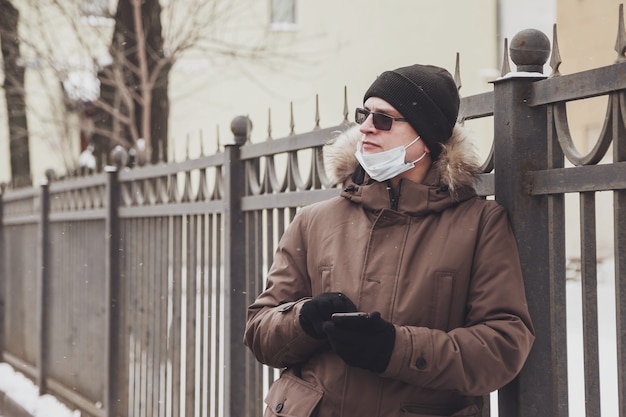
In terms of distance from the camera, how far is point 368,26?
23.1m

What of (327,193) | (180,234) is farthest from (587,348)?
(180,234)

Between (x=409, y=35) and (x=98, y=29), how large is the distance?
31.5ft

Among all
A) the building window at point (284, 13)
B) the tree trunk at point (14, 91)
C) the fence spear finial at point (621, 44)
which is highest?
the building window at point (284, 13)

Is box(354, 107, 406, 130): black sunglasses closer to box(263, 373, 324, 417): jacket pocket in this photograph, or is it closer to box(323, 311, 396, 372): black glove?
box(323, 311, 396, 372): black glove

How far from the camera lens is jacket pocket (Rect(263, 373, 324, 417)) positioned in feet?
9.30

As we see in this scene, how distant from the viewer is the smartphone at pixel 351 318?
8.33ft

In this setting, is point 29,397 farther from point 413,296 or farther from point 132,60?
point 132,60

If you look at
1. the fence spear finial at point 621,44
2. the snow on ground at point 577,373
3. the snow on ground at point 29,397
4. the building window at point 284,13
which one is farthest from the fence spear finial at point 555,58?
the building window at point 284,13

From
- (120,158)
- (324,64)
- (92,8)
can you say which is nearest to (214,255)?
(120,158)

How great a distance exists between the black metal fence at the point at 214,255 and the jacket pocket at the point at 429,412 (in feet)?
0.72

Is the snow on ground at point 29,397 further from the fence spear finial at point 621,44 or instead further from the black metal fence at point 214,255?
the fence spear finial at point 621,44

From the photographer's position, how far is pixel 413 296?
271 cm

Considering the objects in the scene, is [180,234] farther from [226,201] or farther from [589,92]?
[589,92]

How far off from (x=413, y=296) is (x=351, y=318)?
231 mm
